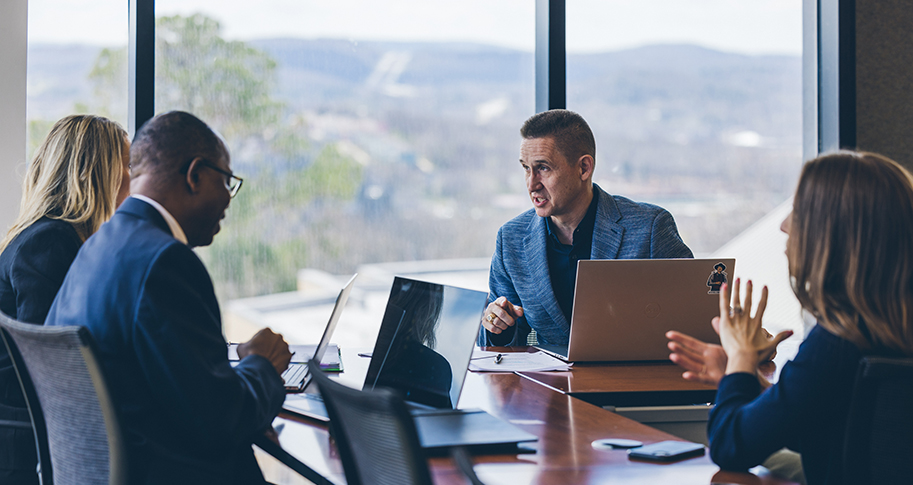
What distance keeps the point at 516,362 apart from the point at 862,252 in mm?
1136

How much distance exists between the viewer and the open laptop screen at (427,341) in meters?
1.54

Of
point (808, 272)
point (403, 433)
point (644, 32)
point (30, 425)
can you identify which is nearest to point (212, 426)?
point (403, 433)

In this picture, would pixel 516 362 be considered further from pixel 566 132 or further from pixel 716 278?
pixel 566 132

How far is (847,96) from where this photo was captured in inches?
130

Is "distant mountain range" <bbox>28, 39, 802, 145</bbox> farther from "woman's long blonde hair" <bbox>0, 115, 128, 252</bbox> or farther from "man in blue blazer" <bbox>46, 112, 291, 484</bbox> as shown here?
"man in blue blazer" <bbox>46, 112, 291, 484</bbox>

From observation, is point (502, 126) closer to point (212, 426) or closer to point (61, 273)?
point (61, 273)

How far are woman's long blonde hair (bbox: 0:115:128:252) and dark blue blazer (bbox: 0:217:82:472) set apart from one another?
78 mm

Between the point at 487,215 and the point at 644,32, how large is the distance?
1.16 metres

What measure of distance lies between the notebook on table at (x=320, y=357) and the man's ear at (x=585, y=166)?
111 centimetres

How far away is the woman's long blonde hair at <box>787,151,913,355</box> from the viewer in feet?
3.83

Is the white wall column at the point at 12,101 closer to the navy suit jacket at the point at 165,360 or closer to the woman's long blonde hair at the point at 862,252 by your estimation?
the navy suit jacket at the point at 165,360

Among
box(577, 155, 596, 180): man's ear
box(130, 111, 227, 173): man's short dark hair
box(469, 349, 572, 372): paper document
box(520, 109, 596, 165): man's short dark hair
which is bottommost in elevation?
box(469, 349, 572, 372): paper document

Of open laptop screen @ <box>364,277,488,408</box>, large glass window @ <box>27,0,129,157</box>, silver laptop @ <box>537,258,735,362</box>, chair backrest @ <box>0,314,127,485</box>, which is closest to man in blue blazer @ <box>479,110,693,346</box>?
silver laptop @ <box>537,258,735,362</box>

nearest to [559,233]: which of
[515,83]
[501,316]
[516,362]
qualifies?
[501,316]
